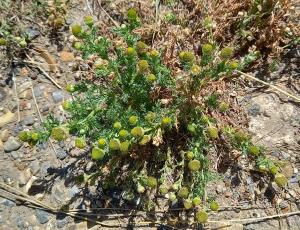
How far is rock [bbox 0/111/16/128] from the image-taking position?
362cm

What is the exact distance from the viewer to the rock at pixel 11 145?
3.55m

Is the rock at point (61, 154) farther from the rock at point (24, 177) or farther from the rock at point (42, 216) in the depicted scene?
the rock at point (42, 216)

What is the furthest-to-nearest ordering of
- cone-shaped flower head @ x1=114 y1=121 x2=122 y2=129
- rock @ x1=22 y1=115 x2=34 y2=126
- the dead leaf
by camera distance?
the dead leaf < rock @ x1=22 y1=115 x2=34 y2=126 < cone-shaped flower head @ x1=114 y1=121 x2=122 y2=129

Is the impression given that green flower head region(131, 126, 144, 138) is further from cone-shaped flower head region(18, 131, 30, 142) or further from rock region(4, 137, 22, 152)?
rock region(4, 137, 22, 152)

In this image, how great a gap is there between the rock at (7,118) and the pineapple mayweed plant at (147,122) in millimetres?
708

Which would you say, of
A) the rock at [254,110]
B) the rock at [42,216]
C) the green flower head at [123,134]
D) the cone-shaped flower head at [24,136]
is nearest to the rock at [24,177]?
the rock at [42,216]

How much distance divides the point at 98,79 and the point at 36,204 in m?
1.16

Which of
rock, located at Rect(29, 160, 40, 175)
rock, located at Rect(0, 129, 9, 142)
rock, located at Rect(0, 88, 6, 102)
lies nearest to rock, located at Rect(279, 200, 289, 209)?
rock, located at Rect(29, 160, 40, 175)

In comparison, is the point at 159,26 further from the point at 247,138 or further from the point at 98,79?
the point at 247,138

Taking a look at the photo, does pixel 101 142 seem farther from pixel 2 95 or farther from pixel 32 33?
pixel 32 33

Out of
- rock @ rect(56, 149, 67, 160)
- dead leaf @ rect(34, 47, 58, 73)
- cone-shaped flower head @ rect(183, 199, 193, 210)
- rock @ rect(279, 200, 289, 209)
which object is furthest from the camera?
dead leaf @ rect(34, 47, 58, 73)

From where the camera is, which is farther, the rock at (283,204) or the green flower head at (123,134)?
the rock at (283,204)

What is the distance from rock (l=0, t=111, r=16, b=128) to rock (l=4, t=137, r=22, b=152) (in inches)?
6.2

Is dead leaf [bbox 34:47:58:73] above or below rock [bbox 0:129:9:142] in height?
above
